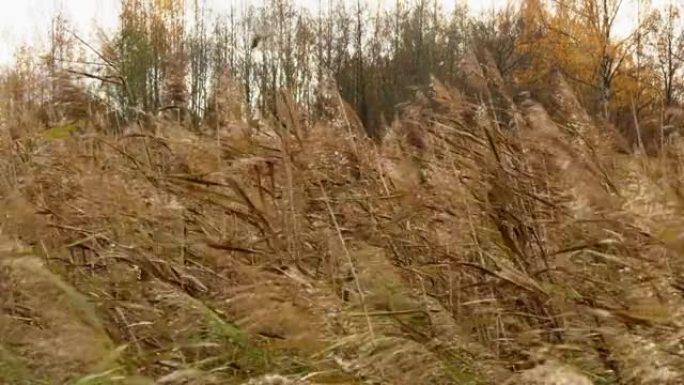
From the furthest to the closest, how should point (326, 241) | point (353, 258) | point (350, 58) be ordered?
point (350, 58) → point (326, 241) → point (353, 258)

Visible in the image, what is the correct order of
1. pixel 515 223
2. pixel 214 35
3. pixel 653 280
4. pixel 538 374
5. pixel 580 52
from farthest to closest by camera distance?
1. pixel 214 35
2. pixel 580 52
3. pixel 515 223
4. pixel 653 280
5. pixel 538 374

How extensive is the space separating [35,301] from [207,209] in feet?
2.68

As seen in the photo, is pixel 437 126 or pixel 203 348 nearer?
pixel 203 348

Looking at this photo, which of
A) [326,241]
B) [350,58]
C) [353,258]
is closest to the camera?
[353,258]

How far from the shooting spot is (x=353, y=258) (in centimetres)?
247

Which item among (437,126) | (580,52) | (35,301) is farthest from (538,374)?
(580,52)

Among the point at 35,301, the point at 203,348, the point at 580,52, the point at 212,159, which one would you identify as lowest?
the point at 203,348

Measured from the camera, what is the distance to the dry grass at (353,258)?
6.66ft

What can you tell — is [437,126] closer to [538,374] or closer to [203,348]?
[203,348]

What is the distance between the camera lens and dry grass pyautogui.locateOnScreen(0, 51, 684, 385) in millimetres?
2029

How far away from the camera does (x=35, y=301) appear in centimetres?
217

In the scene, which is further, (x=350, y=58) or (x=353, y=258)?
(x=350, y=58)

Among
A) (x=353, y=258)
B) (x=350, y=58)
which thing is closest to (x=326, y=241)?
(x=353, y=258)

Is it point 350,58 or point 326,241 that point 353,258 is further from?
point 350,58
